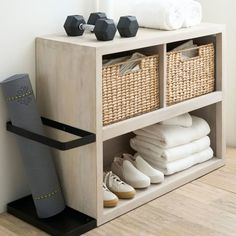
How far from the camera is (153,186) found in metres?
2.26

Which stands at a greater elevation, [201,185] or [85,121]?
[85,121]

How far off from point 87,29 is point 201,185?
83 cm

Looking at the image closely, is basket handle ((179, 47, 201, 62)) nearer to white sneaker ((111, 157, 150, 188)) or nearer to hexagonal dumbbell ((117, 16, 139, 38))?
hexagonal dumbbell ((117, 16, 139, 38))

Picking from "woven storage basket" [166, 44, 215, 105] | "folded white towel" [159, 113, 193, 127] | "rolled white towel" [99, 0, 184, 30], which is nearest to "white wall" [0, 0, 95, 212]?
"rolled white towel" [99, 0, 184, 30]

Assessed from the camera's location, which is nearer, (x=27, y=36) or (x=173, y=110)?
(x=27, y=36)

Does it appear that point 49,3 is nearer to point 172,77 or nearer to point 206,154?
point 172,77

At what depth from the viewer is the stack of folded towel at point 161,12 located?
2.23 metres

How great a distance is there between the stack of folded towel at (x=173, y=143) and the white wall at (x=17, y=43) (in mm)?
549

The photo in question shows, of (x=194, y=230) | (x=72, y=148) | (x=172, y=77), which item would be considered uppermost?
(x=172, y=77)

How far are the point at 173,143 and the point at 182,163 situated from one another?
0.38ft

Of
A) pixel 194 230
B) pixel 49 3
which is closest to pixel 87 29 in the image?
pixel 49 3

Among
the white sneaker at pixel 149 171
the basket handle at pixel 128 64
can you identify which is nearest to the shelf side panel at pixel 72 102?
the basket handle at pixel 128 64

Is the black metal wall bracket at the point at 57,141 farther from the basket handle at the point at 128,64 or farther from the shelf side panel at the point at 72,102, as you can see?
the basket handle at the point at 128,64

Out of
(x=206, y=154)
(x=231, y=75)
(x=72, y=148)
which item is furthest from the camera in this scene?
(x=231, y=75)
